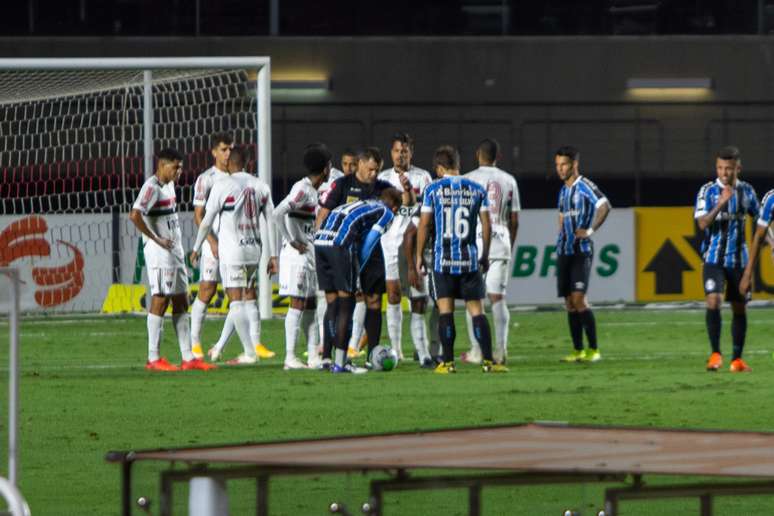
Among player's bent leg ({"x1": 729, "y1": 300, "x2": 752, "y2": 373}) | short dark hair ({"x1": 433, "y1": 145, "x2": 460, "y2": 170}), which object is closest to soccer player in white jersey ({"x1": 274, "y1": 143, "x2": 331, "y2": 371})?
short dark hair ({"x1": 433, "y1": 145, "x2": 460, "y2": 170})

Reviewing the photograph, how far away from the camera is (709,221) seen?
49.4 feet

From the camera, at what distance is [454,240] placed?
48.5 ft

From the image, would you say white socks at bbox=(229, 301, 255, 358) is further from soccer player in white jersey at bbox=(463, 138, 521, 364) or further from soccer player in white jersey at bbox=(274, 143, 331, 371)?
soccer player in white jersey at bbox=(463, 138, 521, 364)

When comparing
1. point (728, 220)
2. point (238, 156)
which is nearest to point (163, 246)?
point (238, 156)

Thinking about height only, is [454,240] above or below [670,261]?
above

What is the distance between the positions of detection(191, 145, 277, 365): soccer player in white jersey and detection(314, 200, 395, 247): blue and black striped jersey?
4.00 ft

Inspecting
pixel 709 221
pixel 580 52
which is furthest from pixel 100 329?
pixel 580 52

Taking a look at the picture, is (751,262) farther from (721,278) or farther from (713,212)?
(713,212)

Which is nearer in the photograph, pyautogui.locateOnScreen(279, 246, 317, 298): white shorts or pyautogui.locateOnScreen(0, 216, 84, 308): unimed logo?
pyautogui.locateOnScreen(279, 246, 317, 298): white shorts

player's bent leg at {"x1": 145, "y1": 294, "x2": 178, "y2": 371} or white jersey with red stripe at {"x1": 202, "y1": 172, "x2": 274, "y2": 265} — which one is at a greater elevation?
white jersey with red stripe at {"x1": 202, "y1": 172, "x2": 274, "y2": 265}

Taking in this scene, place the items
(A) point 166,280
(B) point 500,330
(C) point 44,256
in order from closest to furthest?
1. (A) point 166,280
2. (B) point 500,330
3. (C) point 44,256

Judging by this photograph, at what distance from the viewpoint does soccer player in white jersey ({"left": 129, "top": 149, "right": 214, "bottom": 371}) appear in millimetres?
15352

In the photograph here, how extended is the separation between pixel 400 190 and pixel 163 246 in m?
2.28

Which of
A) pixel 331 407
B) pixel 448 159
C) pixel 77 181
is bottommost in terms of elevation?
pixel 331 407
